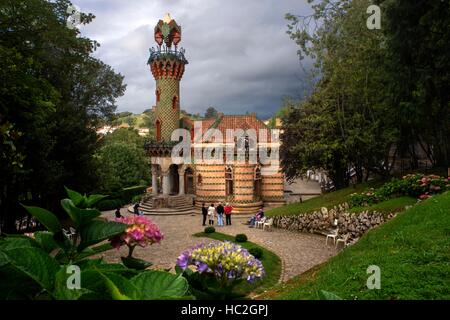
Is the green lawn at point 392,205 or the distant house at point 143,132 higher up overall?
the distant house at point 143,132

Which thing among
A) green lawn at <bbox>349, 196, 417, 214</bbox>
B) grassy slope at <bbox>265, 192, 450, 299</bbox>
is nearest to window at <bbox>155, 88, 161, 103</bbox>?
green lawn at <bbox>349, 196, 417, 214</bbox>

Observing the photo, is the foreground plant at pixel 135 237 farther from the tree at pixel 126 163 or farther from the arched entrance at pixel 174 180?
the tree at pixel 126 163

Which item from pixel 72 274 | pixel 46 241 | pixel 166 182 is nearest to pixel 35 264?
pixel 72 274

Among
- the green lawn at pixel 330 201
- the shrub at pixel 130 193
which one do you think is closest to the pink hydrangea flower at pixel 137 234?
the green lawn at pixel 330 201

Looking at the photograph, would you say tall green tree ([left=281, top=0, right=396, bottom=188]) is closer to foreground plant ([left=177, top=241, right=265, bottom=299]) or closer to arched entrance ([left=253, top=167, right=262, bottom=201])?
arched entrance ([left=253, top=167, right=262, bottom=201])

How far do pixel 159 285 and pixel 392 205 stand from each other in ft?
54.6

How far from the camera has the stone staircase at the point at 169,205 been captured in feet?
106

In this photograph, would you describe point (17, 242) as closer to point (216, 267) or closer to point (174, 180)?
point (216, 267)

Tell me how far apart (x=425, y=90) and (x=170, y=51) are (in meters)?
25.6

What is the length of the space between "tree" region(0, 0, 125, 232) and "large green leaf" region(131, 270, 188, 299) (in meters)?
9.38

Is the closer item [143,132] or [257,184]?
[257,184]

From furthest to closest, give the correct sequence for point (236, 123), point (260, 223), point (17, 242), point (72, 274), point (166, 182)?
point (236, 123) → point (166, 182) → point (260, 223) → point (17, 242) → point (72, 274)

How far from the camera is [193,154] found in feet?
119

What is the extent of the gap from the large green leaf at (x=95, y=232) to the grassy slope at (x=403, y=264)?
194 inches
